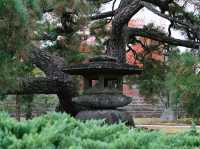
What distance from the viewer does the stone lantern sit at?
9328mm

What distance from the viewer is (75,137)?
93.7 inches

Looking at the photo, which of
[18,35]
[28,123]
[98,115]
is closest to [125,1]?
[98,115]

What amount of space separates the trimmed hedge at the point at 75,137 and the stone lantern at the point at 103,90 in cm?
629

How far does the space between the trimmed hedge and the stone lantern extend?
6291 mm

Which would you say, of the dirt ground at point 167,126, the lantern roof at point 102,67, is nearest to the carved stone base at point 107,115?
the lantern roof at point 102,67

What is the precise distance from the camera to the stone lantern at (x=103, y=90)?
9328 millimetres

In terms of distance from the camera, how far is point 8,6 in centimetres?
576

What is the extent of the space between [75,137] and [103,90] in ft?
23.7

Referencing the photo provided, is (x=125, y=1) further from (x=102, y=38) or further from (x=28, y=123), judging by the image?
(x=28, y=123)

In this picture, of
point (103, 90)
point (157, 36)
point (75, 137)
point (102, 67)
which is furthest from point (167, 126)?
point (75, 137)

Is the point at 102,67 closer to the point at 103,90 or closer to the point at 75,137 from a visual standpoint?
the point at 103,90

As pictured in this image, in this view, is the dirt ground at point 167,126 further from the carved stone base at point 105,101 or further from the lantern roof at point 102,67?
the lantern roof at point 102,67

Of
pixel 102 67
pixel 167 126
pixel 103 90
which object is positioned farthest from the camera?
pixel 167 126

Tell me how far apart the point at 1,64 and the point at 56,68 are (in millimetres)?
4859
